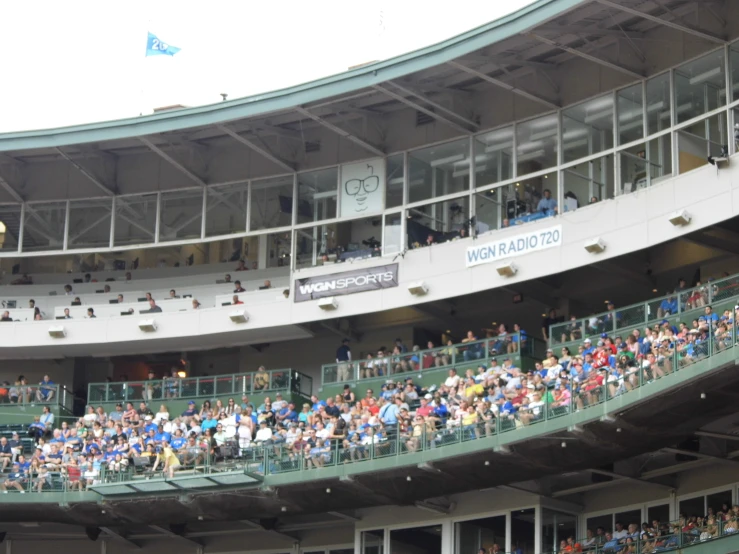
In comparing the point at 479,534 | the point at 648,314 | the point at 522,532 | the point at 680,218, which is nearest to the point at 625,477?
the point at 522,532

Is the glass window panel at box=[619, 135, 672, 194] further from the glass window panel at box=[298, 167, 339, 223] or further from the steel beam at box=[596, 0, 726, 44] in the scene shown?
the glass window panel at box=[298, 167, 339, 223]

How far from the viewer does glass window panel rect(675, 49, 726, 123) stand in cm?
3067

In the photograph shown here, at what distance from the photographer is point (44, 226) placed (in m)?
41.0

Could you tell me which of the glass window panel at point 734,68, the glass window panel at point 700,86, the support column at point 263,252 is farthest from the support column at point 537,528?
the support column at point 263,252

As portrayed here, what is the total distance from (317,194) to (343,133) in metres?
2.51

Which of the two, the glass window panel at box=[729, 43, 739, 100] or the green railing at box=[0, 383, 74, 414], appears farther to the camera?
the green railing at box=[0, 383, 74, 414]

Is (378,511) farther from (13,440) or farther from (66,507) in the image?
(13,440)

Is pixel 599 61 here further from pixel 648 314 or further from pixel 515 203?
pixel 648 314

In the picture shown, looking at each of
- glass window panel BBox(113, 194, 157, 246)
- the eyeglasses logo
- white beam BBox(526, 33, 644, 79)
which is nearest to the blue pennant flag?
glass window panel BBox(113, 194, 157, 246)

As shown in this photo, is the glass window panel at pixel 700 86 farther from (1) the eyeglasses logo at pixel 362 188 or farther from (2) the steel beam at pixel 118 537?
(2) the steel beam at pixel 118 537

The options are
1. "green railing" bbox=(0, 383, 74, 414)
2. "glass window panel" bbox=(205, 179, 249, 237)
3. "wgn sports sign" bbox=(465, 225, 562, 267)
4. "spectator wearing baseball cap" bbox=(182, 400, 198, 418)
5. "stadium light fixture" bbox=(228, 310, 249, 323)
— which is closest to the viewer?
"wgn sports sign" bbox=(465, 225, 562, 267)

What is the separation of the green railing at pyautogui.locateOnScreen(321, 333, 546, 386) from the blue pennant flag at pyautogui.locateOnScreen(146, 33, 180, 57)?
33.7ft

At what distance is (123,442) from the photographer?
109 feet

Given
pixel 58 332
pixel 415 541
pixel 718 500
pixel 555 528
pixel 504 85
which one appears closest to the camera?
pixel 718 500
